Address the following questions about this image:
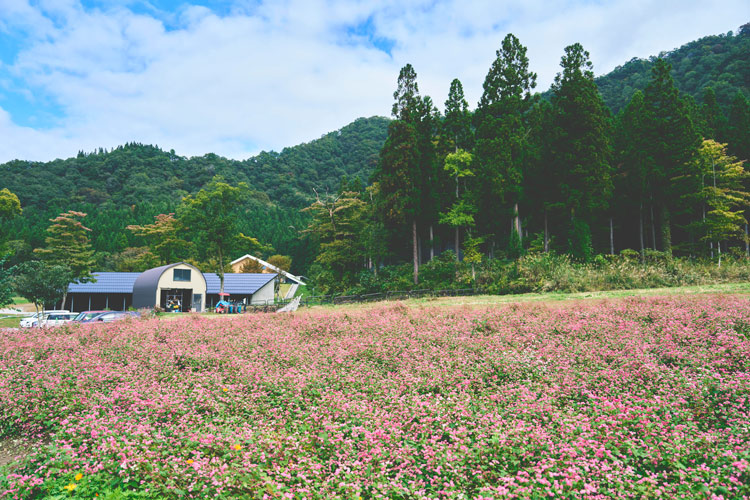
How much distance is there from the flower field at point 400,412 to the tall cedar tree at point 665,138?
28108 mm

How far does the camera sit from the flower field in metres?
4.40

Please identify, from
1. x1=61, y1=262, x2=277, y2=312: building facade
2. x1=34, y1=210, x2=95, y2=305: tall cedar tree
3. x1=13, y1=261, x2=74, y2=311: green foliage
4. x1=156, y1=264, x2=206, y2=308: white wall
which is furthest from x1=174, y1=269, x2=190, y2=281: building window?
x1=13, y1=261, x2=74, y2=311: green foliage

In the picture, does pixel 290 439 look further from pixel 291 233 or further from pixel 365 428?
pixel 291 233

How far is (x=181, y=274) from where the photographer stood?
137 feet

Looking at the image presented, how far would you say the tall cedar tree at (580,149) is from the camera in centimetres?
3120

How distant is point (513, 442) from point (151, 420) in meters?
5.11

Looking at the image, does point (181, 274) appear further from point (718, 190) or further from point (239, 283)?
point (718, 190)

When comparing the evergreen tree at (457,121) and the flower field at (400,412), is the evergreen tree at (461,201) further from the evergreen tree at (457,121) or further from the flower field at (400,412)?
the flower field at (400,412)

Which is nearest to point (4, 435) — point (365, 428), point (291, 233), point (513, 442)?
point (365, 428)

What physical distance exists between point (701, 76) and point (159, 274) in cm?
7450

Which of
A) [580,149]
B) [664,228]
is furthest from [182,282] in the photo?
[664,228]

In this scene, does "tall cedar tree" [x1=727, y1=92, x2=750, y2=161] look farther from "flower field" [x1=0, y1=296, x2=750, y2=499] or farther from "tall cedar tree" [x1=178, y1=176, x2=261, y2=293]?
"tall cedar tree" [x1=178, y1=176, x2=261, y2=293]

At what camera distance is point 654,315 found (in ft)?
37.1

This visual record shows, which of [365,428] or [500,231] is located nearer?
[365,428]
